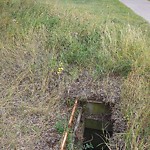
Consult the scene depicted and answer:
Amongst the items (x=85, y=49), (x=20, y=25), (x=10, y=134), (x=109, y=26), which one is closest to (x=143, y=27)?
(x=109, y=26)

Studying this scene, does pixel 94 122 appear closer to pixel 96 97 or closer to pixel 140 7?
pixel 96 97

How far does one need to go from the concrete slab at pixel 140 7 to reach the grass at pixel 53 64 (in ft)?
6.47

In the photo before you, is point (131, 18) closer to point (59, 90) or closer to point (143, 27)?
point (143, 27)

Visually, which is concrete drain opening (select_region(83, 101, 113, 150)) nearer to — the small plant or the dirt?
the dirt

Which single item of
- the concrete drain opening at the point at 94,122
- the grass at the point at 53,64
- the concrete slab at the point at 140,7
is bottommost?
the concrete drain opening at the point at 94,122

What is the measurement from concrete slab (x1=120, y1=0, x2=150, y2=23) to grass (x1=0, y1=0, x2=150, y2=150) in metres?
1.97

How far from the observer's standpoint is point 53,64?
421 cm

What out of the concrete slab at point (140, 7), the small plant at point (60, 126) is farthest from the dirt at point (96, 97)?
the concrete slab at point (140, 7)

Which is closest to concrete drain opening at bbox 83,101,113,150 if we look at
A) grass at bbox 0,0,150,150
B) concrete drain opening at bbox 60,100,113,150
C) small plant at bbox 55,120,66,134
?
concrete drain opening at bbox 60,100,113,150

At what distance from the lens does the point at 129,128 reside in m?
3.07

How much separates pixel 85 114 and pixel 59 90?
17.7 inches

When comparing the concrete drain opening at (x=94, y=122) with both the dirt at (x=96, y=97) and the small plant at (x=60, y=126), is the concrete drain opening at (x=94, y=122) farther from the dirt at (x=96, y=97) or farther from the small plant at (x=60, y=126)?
the small plant at (x=60, y=126)

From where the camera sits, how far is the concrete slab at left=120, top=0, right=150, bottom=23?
25.9ft

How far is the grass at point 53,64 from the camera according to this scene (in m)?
3.14
